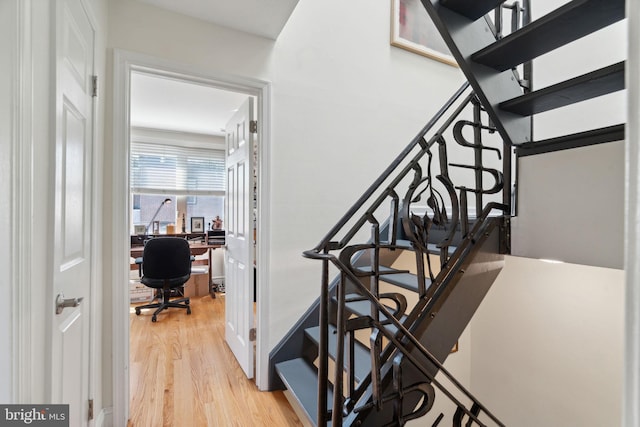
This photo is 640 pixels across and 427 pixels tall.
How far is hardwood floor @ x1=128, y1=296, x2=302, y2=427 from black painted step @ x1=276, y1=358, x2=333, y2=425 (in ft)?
0.64

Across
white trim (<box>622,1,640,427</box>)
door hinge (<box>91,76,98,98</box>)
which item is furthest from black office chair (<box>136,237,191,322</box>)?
white trim (<box>622,1,640,427</box>)

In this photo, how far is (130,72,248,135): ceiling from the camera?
10.2 ft

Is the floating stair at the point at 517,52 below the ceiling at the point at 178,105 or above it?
below

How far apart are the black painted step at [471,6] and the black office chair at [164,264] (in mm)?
3410

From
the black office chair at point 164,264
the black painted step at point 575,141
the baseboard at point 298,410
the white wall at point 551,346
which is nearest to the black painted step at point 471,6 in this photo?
the black painted step at point 575,141

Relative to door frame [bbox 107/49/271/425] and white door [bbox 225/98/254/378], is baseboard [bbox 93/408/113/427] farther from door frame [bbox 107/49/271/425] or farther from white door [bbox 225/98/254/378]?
white door [bbox 225/98/254/378]

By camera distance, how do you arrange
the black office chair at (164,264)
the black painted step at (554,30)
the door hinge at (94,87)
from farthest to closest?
the black office chair at (164,264) < the door hinge at (94,87) < the black painted step at (554,30)

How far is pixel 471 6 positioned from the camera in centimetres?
115

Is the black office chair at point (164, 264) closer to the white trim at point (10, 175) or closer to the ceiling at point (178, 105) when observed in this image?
the ceiling at point (178, 105)

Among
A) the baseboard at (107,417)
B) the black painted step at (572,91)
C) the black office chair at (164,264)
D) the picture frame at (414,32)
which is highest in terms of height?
the picture frame at (414,32)

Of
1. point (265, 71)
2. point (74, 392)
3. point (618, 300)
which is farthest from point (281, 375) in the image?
point (618, 300)

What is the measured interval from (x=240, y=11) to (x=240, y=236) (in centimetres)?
154

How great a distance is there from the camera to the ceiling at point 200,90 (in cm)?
177

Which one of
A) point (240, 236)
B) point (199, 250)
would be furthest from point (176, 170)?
point (240, 236)
